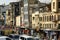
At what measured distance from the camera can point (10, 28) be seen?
4.48 meters

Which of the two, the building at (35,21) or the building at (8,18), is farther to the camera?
the building at (8,18)

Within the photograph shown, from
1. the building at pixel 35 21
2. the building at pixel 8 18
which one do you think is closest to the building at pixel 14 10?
the building at pixel 8 18

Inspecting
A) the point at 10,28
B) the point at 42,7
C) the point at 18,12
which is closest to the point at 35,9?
the point at 42,7

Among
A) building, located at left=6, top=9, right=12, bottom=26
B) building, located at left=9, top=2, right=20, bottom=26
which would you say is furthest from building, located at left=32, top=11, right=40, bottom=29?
building, located at left=6, top=9, right=12, bottom=26

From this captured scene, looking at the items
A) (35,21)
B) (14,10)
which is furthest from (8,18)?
(35,21)

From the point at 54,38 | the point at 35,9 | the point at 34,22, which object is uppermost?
the point at 35,9

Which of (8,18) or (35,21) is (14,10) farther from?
(35,21)

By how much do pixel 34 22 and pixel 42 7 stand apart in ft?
1.18

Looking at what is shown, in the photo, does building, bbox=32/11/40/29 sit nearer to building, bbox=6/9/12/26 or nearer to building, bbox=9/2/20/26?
building, bbox=9/2/20/26

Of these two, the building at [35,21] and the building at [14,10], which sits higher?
the building at [14,10]

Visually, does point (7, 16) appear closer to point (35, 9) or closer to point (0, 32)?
point (0, 32)

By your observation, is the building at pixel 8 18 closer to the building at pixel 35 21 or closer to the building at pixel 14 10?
the building at pixel 14 10

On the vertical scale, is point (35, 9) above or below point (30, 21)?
above

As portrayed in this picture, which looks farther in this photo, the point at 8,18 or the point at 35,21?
the point at 8,18
